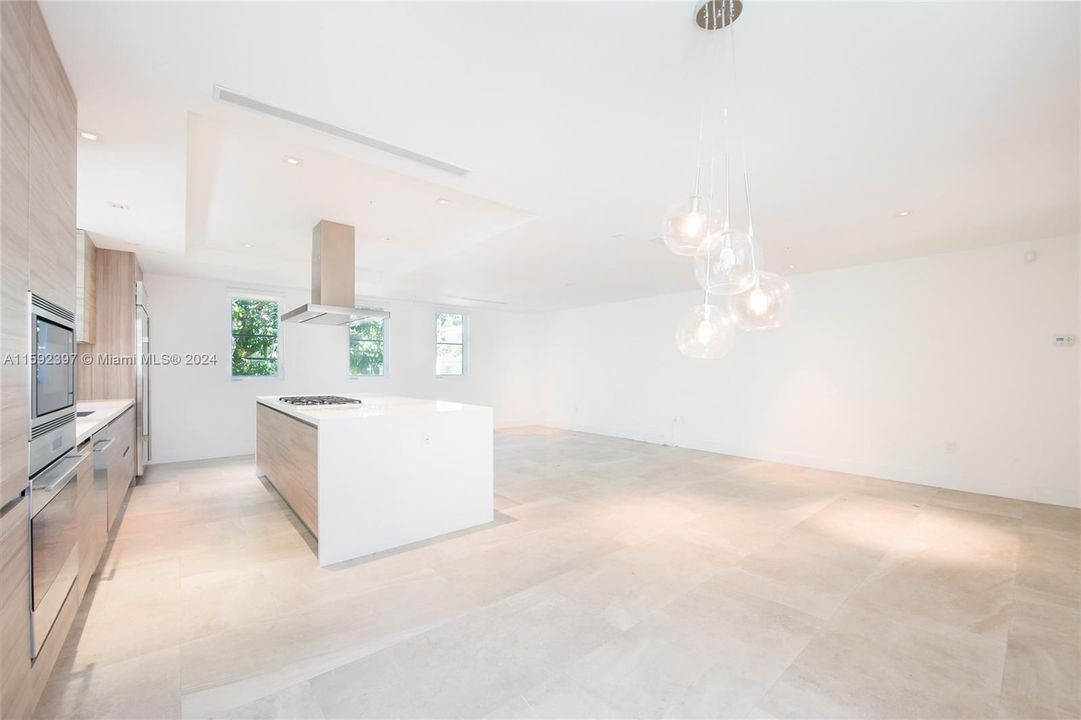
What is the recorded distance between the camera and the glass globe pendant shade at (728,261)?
1.73m

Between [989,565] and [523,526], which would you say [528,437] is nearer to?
[523,526]

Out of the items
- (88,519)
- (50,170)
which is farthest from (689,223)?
(88,519)

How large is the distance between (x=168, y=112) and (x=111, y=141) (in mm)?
577

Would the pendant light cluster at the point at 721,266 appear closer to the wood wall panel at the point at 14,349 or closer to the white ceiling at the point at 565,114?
the white ceiling at the point at 565,114

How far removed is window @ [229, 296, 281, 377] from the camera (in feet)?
22.5

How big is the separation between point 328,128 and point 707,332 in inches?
86.0

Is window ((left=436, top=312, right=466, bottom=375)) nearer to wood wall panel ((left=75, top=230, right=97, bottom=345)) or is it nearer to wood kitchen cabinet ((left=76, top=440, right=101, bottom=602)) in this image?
wood wall panel ((left=75, top=230, right=97, bottom=345))

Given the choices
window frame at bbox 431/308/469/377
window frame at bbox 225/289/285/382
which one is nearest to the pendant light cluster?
window frame at bbox 225/289/285/382

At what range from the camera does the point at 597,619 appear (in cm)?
236

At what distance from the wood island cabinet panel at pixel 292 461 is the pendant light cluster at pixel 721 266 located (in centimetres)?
253

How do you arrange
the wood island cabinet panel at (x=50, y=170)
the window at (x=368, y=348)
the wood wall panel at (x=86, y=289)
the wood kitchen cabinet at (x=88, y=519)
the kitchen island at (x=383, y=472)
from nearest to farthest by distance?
1. the wood island cabinet panel at (x=50, y=170)
2. the wood kitchen cabinet at (x=88, y=519)
3. the kitchen island at (x=383, y=472)
4. the wood wall panel at (x=86, y=289)
5. the window at (x=368, y=348)

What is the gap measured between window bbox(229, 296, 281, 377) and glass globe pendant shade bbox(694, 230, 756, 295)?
279 inches

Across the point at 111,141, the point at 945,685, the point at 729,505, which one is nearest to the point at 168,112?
the point at 111,141

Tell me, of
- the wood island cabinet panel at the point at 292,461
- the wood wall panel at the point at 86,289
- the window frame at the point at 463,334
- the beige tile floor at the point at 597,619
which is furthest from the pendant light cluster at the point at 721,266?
the window frame at the point at 463,334
